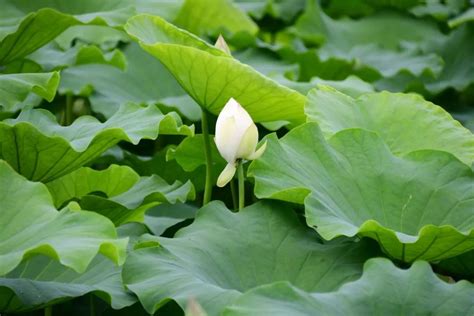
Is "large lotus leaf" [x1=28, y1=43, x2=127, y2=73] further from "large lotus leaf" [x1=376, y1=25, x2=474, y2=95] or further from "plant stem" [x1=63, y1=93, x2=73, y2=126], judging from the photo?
"large lotus leaf" [x1=376, y1=25, x2=474, y2=95]

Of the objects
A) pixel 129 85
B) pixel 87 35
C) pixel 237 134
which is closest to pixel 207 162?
pixel 237 134

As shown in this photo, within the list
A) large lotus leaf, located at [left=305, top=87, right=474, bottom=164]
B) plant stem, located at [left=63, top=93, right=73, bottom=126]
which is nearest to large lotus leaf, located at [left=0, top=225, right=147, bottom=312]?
large lotus leaf, located at [left=305, top=87, right=474, bottom=164]

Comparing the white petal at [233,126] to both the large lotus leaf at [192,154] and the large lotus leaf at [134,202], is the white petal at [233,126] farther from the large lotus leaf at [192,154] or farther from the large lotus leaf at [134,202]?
the large lotus leaf at [192,154]

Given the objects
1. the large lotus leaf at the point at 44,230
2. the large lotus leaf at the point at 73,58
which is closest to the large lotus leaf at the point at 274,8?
the large lotus leaf at the point at 73,58

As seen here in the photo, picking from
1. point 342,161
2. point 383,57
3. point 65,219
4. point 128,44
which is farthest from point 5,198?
point 383,57

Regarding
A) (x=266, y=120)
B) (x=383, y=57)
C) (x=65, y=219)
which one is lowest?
(x=383, y=57)

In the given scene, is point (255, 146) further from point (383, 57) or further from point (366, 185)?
point (383, 57)

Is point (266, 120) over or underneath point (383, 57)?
over
